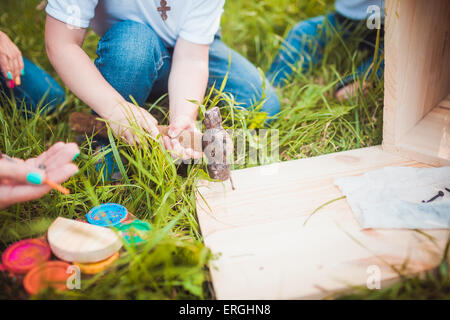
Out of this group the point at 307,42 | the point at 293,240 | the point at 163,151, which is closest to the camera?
the point at 293,240

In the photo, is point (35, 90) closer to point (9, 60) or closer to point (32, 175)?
point (9, 60)

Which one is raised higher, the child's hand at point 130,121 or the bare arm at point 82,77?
the bare arm at point 82,77

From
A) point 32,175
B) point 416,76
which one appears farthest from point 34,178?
point 416,76

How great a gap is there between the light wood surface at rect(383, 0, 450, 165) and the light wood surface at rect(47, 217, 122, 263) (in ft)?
3.14

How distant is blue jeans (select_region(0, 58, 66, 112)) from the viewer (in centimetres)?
157

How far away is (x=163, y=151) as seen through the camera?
43.9 inches

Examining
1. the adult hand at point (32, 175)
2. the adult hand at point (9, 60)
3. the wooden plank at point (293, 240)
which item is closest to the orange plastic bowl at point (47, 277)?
the adult hand at point (32, 175)

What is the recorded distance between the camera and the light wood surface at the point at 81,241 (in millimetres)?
883

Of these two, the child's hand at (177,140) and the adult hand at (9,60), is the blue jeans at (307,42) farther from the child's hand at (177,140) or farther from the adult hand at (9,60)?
the adult hand at (9,60)

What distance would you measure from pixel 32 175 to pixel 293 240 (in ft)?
2.17

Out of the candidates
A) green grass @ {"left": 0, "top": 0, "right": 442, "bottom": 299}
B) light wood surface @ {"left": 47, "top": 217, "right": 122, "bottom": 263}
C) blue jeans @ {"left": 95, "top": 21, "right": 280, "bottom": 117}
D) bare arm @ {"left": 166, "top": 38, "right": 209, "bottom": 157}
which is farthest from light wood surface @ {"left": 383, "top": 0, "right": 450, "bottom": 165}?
light wood surface @ {"left": 47, "top": 217, "right": 122, "bottom": 263}

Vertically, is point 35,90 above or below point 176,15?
below

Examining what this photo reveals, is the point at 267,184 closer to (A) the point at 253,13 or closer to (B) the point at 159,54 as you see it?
(B) the point at 159,54

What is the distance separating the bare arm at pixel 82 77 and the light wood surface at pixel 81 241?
34 cm
